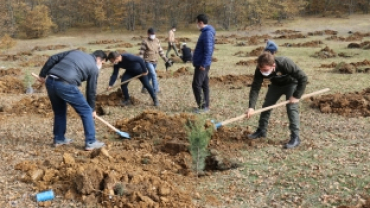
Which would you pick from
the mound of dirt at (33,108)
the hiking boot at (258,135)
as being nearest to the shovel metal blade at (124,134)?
the hiking boot at (258,135)

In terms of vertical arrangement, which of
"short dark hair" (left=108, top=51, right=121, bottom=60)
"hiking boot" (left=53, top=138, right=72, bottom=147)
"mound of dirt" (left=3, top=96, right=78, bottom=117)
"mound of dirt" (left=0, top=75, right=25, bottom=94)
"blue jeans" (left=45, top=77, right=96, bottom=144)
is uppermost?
"short dark hair" (left=108, top=51, right=121, bottom=60)

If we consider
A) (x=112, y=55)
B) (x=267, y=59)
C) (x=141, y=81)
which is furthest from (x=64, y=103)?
(x=267, y=59)

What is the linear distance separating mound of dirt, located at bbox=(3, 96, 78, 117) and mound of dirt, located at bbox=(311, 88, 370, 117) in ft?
16.7

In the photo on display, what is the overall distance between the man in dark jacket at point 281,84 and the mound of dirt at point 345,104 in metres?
2.24

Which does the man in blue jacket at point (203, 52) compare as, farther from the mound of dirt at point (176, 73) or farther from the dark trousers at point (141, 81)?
the mound of dirt at point (176, 73)

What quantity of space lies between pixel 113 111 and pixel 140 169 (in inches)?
→ 145

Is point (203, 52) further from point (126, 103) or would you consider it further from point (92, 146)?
point (92, 146)

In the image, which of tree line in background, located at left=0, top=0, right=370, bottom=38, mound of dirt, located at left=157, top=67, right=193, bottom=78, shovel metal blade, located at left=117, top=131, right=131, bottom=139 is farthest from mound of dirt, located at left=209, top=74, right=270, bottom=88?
tree line in background, located at left=0, top=0, right=370, bottom=38

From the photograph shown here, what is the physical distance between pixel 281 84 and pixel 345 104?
276 cm

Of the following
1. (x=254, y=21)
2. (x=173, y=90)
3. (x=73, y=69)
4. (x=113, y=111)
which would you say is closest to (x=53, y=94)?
(x=73, y=69)

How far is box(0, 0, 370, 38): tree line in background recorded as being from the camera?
128 ft

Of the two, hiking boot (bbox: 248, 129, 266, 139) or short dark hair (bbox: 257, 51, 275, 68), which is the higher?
short dark hair (bbox: 257, 51, 275, 68)

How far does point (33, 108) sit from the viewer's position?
7996mm

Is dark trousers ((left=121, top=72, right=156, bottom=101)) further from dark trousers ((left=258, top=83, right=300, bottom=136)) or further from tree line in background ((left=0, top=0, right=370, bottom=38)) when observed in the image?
tree line in background ((left=0, top=0, right=370, bottom=38))
